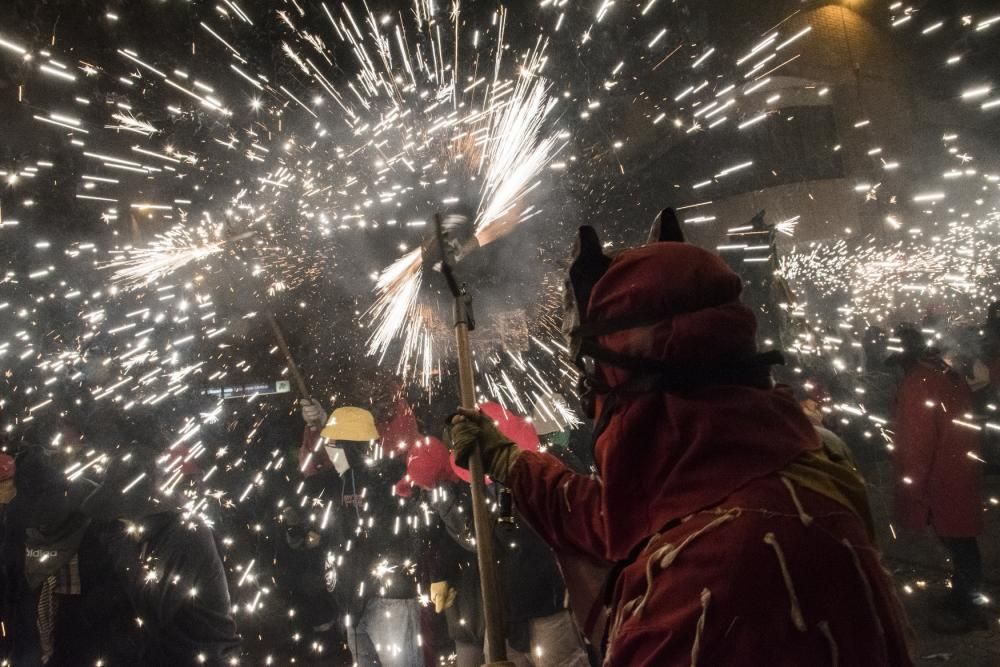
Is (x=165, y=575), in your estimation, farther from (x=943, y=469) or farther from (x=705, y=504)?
(x=943, y=469)

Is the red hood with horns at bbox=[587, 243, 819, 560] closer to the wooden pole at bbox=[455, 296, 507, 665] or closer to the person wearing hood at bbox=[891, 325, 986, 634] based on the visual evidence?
the wooden pole at bbox=[455, 296, 507, 665]

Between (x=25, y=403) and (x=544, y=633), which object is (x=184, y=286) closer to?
(x=25, y=403)

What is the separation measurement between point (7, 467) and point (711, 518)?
5.60 meters

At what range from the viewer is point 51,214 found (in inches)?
269

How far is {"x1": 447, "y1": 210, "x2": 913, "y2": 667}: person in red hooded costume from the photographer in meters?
1.14

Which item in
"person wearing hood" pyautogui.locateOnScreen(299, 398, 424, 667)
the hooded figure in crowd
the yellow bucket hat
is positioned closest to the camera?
the hooded figure in crowd

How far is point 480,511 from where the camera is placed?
2215 mm

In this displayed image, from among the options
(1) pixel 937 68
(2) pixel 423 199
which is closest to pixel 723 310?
(2) pixel 423 199

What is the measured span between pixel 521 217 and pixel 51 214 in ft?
21.8

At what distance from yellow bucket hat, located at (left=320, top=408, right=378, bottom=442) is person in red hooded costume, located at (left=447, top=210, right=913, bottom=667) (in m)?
4.47

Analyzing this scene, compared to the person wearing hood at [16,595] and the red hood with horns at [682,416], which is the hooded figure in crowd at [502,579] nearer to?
the red hood with horns at [682,416]

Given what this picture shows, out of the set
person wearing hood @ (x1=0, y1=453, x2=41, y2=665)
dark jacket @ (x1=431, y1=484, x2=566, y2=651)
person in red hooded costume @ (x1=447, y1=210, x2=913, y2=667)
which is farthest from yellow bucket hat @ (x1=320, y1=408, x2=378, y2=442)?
person in red hooded costume @ (x1=447, y1=210, x2=913, y2=667)

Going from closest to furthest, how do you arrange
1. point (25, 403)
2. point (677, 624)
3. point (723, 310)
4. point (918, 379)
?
point (677, 624) → point (723, 310) → point (918, 379) → point (25, 403)

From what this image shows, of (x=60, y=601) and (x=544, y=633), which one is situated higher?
(x=60, y=601)
